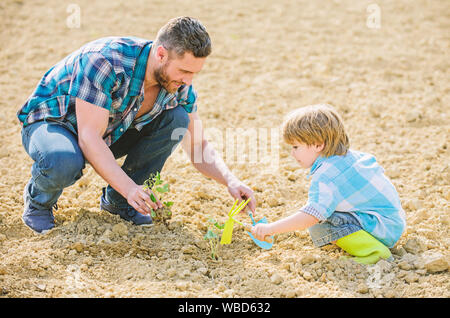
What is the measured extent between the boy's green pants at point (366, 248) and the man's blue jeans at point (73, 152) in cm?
117

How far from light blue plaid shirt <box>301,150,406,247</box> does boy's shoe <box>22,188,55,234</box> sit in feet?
4.79

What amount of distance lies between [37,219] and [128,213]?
20.4 inches

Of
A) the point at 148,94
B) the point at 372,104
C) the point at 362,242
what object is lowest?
the point at 362,242

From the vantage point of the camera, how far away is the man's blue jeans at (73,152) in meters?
2.48

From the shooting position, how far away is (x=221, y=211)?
304 cm

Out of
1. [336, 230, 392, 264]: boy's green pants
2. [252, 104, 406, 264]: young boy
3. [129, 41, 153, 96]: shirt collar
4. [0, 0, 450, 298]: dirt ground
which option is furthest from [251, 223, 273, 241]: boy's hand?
[129, 41, 153, 96]: shirt collar

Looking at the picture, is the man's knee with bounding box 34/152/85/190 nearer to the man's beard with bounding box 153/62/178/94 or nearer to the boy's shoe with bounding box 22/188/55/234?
the boy's shoe with bounding box 22/188/55/234

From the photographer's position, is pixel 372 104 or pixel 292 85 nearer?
pixel 372 104

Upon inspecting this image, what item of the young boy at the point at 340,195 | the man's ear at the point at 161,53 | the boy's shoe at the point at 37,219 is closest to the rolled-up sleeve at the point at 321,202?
the young boy at the point at 340,195

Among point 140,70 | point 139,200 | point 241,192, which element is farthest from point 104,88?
point 241,192

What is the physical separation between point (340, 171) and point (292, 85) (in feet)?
8.16

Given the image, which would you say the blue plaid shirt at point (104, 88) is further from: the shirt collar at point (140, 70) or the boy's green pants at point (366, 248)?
the boy's green pants at point (366, 248)
